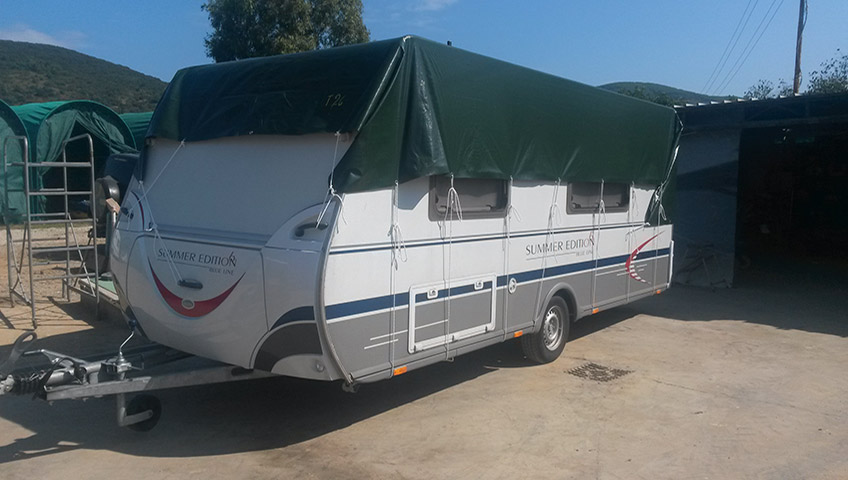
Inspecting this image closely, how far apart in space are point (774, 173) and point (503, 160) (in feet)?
53.4

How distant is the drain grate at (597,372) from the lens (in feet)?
24.0

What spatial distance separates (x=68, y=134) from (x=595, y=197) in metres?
16.4

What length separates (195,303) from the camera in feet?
17.4

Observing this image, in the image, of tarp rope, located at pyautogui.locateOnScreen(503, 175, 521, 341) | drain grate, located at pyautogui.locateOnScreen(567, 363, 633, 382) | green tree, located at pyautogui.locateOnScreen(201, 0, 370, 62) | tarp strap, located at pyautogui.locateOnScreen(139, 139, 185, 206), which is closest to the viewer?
tarp strap, located at pyautogui.locateOnScreen(139, 139, 185, 206)

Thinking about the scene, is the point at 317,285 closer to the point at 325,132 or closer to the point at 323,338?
the point at 323,338

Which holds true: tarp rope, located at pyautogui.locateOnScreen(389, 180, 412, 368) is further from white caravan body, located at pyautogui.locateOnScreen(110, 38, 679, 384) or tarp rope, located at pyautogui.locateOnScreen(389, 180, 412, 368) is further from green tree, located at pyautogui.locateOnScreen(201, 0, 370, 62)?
green tree, located at pyautogui.locateOnScreen(201, 0, 370, 62)

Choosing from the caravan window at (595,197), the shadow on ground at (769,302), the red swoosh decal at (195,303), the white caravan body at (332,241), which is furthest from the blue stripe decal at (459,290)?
the shadow on ground at (769,302)

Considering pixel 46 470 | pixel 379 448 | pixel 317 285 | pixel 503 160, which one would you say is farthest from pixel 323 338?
pixel 503 160

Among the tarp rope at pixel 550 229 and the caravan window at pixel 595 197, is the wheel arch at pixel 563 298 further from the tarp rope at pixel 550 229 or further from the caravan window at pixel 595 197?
the caravan window at pixel 595 197

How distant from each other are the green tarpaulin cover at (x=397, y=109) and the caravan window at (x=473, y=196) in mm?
122

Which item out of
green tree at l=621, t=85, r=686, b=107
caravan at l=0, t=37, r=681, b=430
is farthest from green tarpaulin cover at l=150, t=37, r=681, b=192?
green tree at l=621, t=85, r=686, b=107

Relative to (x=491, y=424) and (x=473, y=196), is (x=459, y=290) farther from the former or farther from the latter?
(x=491, y=424)

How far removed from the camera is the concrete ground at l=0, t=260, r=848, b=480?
16.5 ft

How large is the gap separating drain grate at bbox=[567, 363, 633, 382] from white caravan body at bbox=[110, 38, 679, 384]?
0.76 metres
